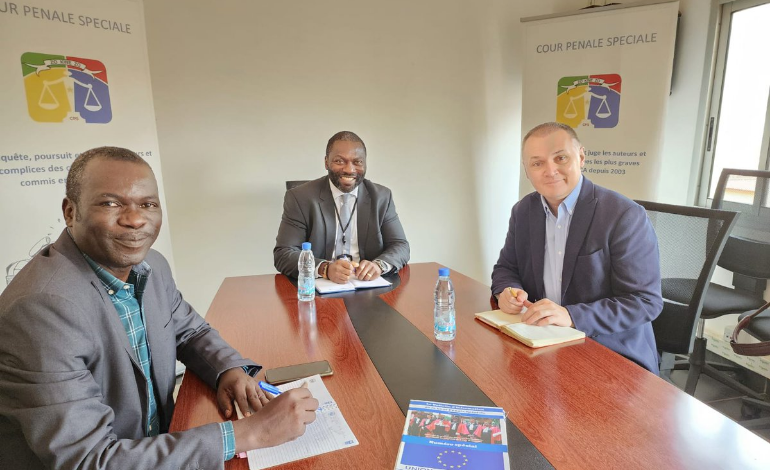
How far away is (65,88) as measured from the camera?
263cm

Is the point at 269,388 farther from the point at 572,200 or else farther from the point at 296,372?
the point at 572,200

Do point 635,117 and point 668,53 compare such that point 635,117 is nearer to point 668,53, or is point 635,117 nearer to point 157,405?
point 668,53

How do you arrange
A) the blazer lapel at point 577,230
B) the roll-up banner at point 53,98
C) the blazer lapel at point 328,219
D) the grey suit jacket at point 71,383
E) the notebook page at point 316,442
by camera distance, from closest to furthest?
the grey suit jacket at point 71,383, the notebook page at point 316,442, the blazer lapel at point 577,230, the roll-up banner at point 53,98, the blazer lapel at point 328,219

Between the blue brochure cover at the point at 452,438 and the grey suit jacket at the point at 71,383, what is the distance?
0.38 meters

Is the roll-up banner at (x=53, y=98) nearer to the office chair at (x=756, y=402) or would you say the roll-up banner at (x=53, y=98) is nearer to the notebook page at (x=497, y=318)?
the notebook page at (x=497, y=318)

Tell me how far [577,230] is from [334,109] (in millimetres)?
2448

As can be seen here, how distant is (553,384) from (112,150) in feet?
3.93

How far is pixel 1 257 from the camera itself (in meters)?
2.49

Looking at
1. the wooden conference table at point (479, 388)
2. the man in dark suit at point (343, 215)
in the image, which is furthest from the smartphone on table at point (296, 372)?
the man in dark suit at point (343, 215)

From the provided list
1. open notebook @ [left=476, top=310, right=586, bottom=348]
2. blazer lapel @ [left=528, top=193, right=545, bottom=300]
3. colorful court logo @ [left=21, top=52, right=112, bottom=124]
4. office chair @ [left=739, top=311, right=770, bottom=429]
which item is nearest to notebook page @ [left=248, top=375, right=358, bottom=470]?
open notebook @ [left=476, top=310, right=586, bottom=348]

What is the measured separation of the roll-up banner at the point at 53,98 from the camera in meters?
2.48

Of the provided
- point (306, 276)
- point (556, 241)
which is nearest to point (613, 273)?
point (556, 241)

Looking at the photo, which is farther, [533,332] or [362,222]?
[362,222]

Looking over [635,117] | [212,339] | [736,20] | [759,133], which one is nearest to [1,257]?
[212,339]
